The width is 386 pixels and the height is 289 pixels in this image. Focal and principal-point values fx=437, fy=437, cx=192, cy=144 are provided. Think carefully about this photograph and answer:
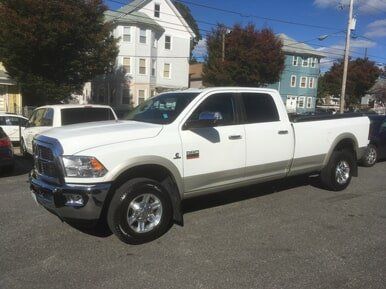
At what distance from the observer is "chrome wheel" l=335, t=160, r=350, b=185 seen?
318 inches

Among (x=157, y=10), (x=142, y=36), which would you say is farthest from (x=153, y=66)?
(x=157, y=10)

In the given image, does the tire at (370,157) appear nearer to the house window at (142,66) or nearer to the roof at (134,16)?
the house window at (142,66)

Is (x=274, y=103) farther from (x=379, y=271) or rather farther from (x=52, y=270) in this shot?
(x=52, y=270)

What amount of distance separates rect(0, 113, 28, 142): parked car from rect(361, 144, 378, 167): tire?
11.7 meters

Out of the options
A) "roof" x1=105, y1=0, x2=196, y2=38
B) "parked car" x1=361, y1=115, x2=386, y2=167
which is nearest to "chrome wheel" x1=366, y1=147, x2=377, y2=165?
"parked car" x1=361, y1=115, x2=386, y2=167

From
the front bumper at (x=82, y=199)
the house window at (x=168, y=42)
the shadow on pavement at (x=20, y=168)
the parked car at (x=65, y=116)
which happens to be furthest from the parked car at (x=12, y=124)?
the house window at (x=168, y=42)

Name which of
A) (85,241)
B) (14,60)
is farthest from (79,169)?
(14,60)

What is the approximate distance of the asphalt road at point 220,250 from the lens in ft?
14.0

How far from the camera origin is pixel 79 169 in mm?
4855

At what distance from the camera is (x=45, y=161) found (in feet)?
17.1

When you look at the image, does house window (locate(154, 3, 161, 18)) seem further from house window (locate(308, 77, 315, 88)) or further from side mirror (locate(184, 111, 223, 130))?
side mirror (locate(184, 111, 223, 130))

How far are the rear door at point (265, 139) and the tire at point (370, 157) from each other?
555 cm

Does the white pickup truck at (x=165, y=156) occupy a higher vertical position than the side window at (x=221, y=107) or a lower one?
lower

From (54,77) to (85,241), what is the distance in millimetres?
19100
